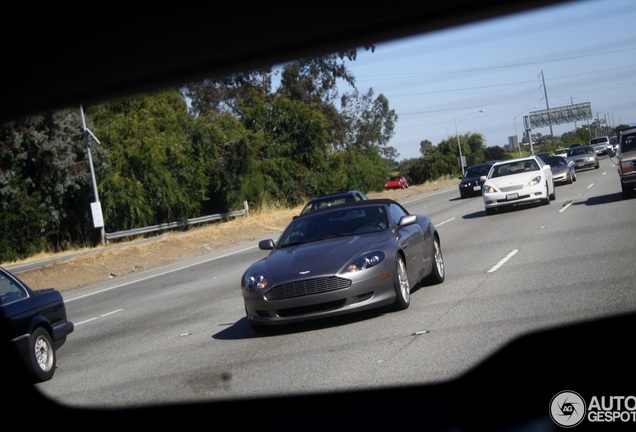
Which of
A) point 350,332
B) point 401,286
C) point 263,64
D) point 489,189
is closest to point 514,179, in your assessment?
point 489,189

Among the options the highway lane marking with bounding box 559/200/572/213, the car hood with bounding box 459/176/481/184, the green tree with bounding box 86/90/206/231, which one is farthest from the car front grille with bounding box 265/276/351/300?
the car hood with bounding box 459/176/481/184

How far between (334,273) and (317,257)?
537mm

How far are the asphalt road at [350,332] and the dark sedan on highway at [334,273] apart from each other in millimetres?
299

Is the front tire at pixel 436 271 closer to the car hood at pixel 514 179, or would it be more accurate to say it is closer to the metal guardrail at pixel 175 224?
the car hood at pixel 514 179

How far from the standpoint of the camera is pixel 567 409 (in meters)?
5.46

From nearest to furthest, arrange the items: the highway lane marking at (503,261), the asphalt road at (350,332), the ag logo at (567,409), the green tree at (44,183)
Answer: the ag logo at (567,409) → the asphalt road at (350,332) → the highway lane marking at (503,261) → the green tree at (44,183)

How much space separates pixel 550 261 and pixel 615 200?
11.7 meters

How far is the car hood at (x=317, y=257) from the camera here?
10.0m

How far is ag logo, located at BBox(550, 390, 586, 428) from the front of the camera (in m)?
5.30

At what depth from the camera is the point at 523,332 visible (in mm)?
8609

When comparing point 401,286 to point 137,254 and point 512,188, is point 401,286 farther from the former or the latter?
point 137,254

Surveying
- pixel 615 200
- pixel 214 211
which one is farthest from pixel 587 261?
pixel 214 211

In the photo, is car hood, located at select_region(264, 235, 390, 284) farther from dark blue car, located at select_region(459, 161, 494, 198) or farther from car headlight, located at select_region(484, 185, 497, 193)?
dark blue car, located at select_region(459, 161, 494, 198)

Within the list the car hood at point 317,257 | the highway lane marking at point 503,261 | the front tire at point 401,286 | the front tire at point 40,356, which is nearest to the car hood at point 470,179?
the highway lane marking at point 503,261
